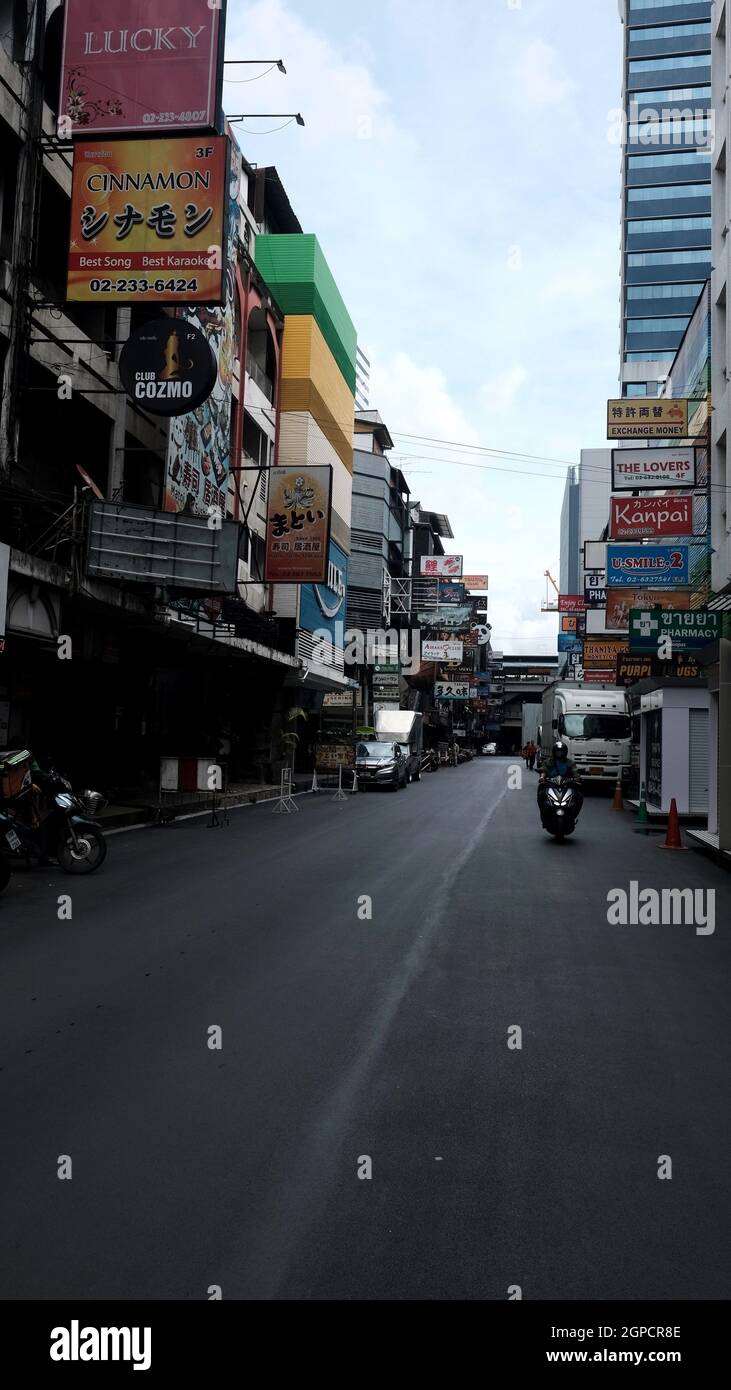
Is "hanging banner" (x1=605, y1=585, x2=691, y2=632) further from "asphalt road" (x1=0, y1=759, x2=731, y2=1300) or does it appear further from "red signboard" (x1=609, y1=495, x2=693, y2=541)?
"asphalt road" (x1=0, y1=759, x2=731, y2=1300)

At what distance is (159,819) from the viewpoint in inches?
801

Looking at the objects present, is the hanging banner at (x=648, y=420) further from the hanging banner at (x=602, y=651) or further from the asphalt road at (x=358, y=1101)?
the asphalt road at (x=358, y=1101)

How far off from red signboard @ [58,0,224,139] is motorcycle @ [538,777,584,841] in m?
12.1

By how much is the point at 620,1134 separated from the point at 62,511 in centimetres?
1647

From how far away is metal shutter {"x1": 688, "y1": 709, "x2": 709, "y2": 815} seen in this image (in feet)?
77.5

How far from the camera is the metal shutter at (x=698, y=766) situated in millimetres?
23617

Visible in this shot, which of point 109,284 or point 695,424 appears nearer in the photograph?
point 109,284

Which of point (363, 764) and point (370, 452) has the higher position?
point (370, 452)

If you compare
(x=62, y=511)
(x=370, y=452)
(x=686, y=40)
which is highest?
(x=686, y=40)

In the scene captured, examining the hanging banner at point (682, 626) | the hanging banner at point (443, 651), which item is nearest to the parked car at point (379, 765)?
the hanging banner at point (682, 626)

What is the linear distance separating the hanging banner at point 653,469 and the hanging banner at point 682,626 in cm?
531

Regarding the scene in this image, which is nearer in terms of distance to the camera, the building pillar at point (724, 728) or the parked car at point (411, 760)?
the building pillar at point (724, 728)
